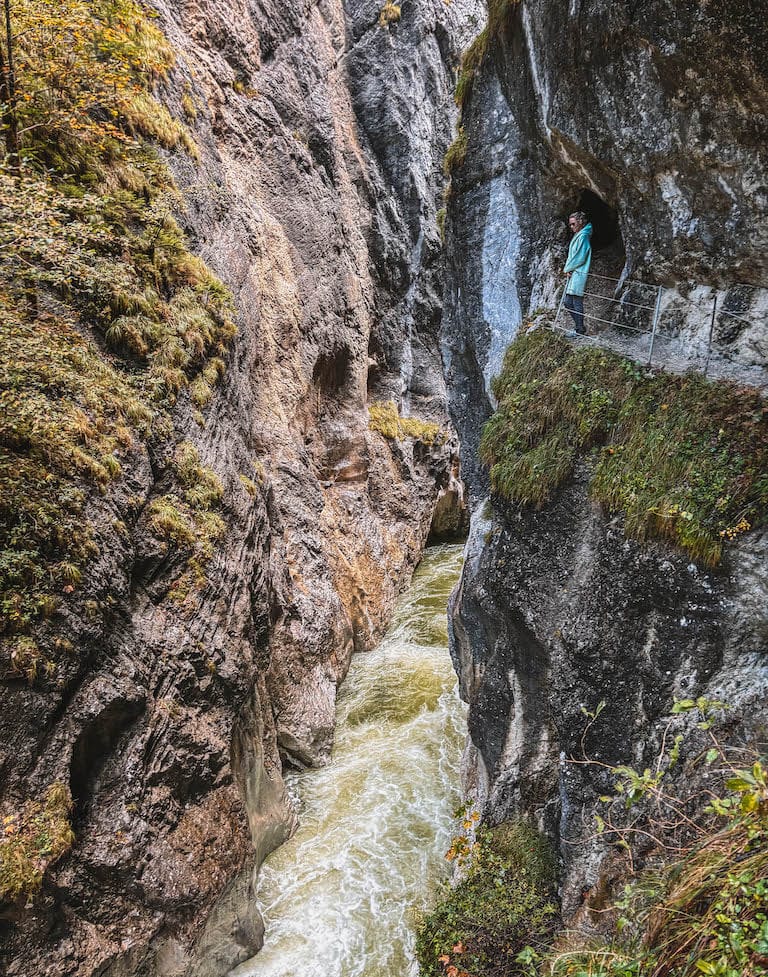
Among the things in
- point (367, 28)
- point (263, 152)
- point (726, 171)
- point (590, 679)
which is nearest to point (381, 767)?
point (590, 679)

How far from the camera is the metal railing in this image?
6227 mm

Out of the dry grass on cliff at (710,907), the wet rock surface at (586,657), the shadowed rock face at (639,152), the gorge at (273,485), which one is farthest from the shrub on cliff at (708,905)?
the shadowed rock face at (639,152)

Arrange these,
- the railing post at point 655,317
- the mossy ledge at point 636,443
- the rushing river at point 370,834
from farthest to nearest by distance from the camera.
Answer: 1. the rushing river at point 370,834
2. the railing post at point 655,317
3. the mossy ledge at point 636,443

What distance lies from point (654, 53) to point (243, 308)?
7.79 metres

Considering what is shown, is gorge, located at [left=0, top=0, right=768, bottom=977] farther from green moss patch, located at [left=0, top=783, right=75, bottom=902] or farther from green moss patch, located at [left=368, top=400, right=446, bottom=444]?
green moss patch, located at [left=368, top=400, right=446, bottom=444]

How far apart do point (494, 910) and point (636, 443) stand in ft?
18.3

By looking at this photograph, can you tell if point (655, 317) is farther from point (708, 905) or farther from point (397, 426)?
point (397, 426)

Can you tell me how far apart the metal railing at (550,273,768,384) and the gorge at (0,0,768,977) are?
10 cm

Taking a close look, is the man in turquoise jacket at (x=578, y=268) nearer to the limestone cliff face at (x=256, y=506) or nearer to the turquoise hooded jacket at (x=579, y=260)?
the turquoise hooded jacket at (x=579, y=260)

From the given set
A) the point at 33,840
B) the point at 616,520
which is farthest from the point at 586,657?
the point at 33,840

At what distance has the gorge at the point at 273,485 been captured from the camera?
16.9 ft

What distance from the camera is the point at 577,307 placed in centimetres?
790

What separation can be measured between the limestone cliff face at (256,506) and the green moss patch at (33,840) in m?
→ 0.19

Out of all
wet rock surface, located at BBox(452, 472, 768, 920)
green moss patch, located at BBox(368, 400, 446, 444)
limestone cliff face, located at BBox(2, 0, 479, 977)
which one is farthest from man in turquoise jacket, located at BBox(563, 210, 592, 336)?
green moss patch, located at BBox(368, 400, 446, 444)
